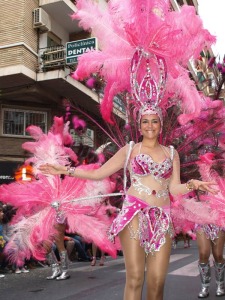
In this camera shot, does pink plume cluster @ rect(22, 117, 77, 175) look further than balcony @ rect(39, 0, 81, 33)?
No

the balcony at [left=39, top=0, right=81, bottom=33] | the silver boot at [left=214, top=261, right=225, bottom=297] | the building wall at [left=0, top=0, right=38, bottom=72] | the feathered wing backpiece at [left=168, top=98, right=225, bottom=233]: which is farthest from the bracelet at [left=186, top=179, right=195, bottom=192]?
the balcony at [left=39, top=0, right=81, bottom=33]

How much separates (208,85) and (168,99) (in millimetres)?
938

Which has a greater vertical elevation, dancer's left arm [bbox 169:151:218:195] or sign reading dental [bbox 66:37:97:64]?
sign reading dental [bbox 66:37:97:64]

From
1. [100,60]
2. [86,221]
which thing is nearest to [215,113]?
[100,60]

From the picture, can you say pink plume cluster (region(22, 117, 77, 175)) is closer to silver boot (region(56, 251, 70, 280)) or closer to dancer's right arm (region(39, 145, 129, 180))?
dancer's right arm (region(39, 145, 129, 180))

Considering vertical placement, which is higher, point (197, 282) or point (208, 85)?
point (208, 85)

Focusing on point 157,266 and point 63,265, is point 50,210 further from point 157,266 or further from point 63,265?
point 63,265

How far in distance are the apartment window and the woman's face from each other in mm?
11999

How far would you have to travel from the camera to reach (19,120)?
49.9 feet

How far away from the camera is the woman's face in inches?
134

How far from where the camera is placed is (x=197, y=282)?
261 inches

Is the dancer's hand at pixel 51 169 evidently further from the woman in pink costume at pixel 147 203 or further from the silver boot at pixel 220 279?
the silver boot at pixel 220 279

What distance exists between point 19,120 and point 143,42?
39.4ft

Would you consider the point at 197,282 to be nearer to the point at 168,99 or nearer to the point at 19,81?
the point at 168,99
